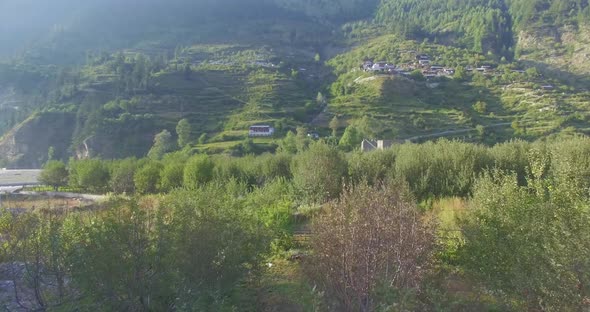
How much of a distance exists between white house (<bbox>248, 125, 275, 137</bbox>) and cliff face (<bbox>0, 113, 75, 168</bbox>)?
84.5 ft

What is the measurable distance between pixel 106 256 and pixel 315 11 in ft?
599

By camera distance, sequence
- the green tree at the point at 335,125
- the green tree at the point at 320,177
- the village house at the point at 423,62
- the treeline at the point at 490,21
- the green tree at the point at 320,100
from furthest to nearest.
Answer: the treeline at the point at 490,21 < the village house at the point at 423,62 < the green tree at the point at 320,100 < the green tree at the point at 335,125 < the green tree at the point at 320,177

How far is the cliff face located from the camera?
57281 mm

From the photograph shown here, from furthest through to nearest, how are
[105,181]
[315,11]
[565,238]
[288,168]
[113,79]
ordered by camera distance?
[315,11], [113,79], [105,181], [288,168], [565,238]

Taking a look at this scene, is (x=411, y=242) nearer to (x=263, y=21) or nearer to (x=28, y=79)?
(x=28, y=79)

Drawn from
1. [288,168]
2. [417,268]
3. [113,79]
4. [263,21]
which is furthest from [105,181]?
[263,21]

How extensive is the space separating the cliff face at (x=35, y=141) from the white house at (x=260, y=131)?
2574 centimetres

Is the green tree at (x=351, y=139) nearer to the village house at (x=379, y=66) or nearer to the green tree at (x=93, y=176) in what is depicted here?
the green tree at (x=93, y=176)

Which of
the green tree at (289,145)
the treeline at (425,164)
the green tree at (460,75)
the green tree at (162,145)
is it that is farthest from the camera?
the green tree at (460,75)

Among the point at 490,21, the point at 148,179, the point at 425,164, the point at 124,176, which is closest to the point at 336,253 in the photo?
the point at 425,164

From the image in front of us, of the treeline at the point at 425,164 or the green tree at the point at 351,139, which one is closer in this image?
the treeline at the point at 425,164

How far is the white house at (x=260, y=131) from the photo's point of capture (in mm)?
54184

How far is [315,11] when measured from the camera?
178m

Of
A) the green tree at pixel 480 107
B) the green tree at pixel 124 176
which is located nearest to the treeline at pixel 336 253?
the green tree at pixel 124 176
